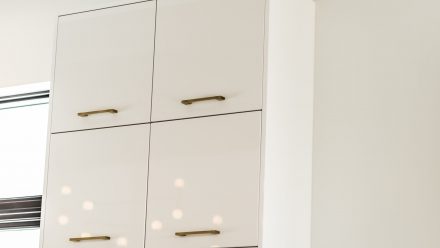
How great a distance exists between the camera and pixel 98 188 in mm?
3514

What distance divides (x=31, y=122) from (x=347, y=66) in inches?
71.5

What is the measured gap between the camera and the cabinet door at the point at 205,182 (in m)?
3.15

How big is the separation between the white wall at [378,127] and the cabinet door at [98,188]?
2.47 feet

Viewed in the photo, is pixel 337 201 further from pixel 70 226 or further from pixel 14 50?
pixel 14 50

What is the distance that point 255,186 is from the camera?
315cm

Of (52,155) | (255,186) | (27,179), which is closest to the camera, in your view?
(255,186)

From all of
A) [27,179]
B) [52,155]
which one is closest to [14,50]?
[27,179]

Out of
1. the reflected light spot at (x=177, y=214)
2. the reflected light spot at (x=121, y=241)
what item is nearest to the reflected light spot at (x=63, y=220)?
the reflected light spot at (x=121, y=241)

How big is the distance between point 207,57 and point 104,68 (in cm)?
51

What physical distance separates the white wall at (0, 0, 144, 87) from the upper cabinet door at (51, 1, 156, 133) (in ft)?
2.11

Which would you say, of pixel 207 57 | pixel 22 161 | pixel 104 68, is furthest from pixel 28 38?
pixel 207 57

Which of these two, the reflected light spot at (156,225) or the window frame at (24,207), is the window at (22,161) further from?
the reflected light spot at (156,225)

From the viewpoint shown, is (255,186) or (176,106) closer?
(255,186)

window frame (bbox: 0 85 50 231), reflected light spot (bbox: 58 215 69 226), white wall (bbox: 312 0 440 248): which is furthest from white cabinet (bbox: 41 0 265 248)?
window frame (bbox: 0 85 50 231)
